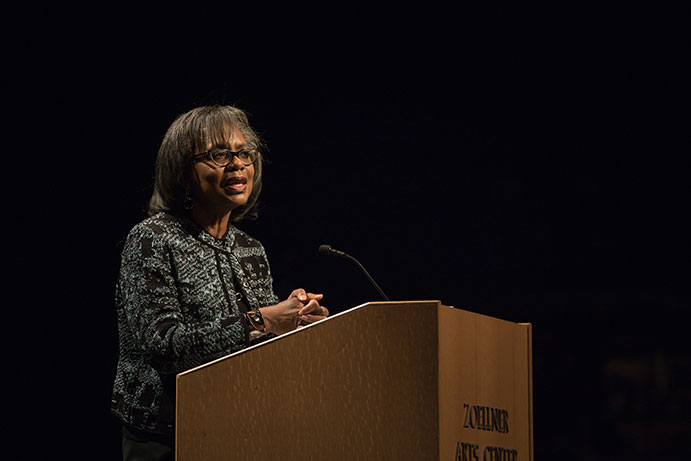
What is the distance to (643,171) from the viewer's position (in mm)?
3748

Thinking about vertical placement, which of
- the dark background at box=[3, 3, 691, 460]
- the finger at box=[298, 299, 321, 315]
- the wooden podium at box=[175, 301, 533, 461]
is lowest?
the wooden podium at box=[175, 301, 533, 461]

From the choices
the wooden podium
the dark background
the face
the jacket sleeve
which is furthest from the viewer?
the dark background

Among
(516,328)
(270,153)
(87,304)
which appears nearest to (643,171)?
(270,153)

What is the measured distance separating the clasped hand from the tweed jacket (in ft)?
0.21

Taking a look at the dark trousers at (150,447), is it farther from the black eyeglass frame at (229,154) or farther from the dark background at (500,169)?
the dark background at (500,169)

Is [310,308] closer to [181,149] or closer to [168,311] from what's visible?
[168,311]

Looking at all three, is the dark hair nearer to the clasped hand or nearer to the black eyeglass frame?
the black eyeglass frame

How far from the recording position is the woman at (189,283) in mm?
1773

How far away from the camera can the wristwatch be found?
1.78 m

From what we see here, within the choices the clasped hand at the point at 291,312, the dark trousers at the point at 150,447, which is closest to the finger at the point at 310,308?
the clasped hand at the point at 291,312

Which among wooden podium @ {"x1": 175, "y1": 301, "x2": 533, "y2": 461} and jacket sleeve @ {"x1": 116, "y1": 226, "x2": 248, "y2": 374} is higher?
jacket sleeve @ {"x1": 116, "y1": 226, "x2": 248, "y2": 374}

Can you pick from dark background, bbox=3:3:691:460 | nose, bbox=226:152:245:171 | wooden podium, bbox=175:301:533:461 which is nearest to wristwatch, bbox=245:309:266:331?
wooden podium, bbox=175:301:533:461

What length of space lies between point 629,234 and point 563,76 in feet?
2.60

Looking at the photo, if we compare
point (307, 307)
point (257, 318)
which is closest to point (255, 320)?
point (257, 318)
